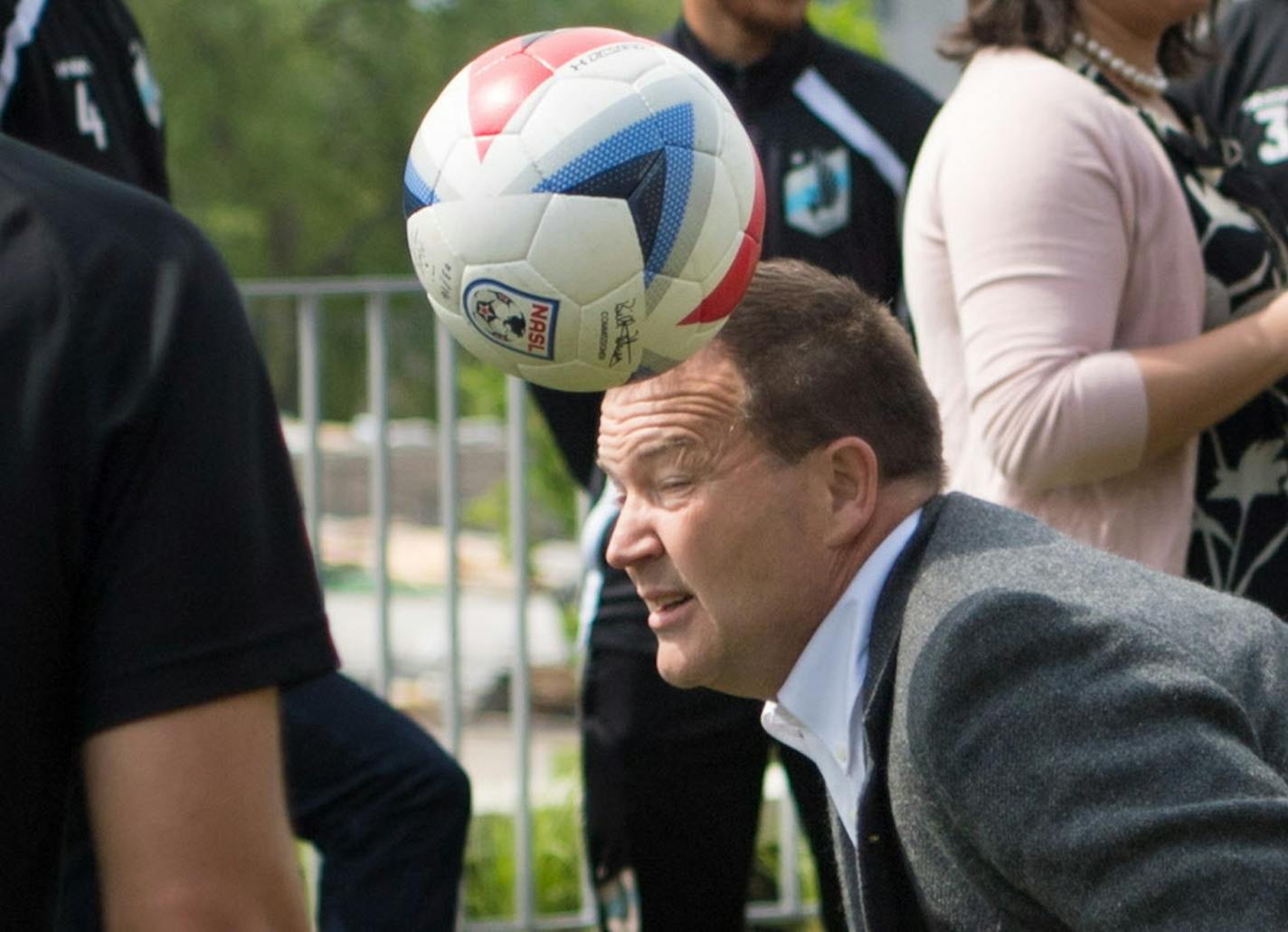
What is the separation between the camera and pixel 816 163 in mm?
3660

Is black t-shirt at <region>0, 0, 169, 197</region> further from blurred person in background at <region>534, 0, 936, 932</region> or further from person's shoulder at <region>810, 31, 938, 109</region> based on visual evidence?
person's shoulder at <region>810, 31, 938, 109</region>

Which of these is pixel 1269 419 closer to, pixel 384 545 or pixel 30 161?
pixel 30 161

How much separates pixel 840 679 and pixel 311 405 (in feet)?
10.4

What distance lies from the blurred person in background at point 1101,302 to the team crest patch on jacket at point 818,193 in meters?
0.34

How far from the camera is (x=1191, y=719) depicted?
2004 millimetres

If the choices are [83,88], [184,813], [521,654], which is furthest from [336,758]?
[521,654]

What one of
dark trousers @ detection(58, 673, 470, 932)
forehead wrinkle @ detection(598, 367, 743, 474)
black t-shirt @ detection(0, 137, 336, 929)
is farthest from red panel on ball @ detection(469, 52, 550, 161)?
dark trousers @ detection(58, 673, 470, 932)

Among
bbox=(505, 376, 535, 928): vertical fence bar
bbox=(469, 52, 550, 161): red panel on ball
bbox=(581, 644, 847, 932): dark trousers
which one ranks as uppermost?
bbox=(469, 52, 550, 161): red panel on ball

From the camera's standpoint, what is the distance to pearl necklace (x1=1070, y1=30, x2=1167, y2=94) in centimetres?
329

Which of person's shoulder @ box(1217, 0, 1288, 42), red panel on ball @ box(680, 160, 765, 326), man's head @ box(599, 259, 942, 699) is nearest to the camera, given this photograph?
red panel on ball @ box(680, 160, 765, 326)

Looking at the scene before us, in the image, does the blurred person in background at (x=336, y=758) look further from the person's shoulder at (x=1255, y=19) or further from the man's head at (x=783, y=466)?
the person's shoulder at (x=1255, y=19)

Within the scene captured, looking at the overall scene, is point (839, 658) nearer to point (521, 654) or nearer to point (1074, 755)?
point (1074, 755)

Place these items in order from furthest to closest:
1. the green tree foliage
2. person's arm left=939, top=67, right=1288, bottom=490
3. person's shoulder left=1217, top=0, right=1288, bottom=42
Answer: the green tree foliage
person's shoulder left=1217, top=0, right=1288, bottom=42
person's arm left=939, top=67, right=1288, bottom=490

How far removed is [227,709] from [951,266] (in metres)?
1.90
